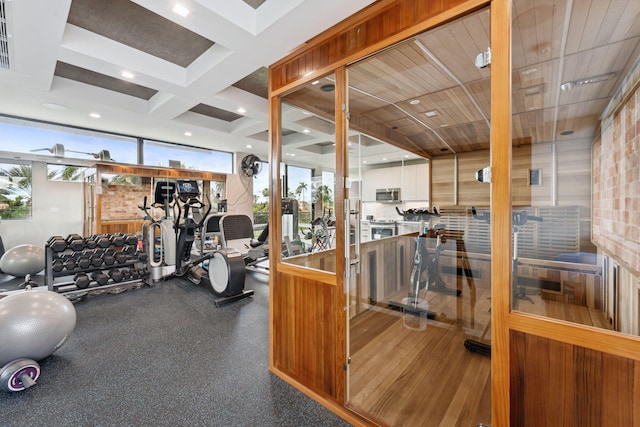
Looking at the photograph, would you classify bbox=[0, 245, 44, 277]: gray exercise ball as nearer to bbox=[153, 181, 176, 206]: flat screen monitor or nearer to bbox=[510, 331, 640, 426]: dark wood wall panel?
bbox=[153, 181, 176, 206]: flat screen monitor

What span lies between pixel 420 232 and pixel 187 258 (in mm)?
4202

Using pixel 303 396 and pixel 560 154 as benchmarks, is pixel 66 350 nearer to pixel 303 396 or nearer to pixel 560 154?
pixel 303 396

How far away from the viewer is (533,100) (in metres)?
1.73

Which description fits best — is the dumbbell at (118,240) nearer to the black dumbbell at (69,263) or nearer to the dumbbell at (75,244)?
the dumbbell at (75,244)

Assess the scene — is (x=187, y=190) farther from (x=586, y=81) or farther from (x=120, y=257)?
(x=586, y=81)

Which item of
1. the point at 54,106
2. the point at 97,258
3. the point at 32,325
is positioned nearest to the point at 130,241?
the point at 97,258

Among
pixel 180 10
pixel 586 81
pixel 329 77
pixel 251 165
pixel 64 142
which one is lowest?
pixel 586 81

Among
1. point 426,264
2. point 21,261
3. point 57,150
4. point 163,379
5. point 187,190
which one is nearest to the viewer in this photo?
point 163,379

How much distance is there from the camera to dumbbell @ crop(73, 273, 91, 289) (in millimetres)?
4055

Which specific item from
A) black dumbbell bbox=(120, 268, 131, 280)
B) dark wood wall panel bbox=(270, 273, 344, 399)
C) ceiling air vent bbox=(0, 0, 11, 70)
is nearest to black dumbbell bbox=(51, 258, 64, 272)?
black dumbbell bbox=(120, 268, 131, 280)

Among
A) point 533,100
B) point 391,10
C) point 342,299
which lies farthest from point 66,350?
point 533,100

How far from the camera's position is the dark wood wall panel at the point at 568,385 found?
988 mm

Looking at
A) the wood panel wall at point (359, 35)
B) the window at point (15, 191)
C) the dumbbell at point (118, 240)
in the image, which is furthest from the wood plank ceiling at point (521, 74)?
the window at point (15, 191)

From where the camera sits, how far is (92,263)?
420cm
